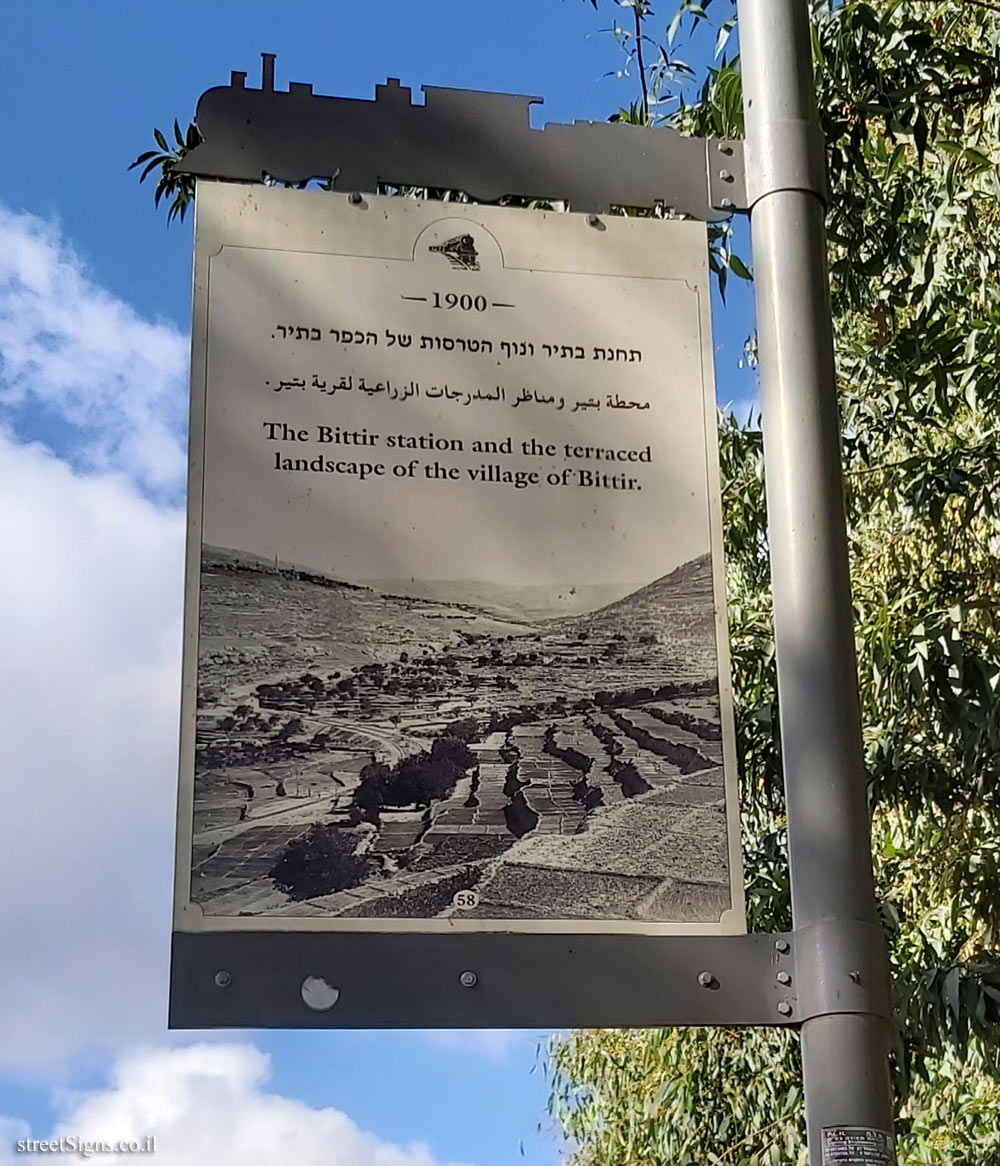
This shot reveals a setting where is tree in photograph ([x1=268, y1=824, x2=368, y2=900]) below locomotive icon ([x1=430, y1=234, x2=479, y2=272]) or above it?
below

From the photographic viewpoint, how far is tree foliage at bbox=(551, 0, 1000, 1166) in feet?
16.4

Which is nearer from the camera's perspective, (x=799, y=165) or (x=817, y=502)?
(x=817, y=502)

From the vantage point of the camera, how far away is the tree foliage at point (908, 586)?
4984 mm

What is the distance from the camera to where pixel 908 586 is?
636 centimetres

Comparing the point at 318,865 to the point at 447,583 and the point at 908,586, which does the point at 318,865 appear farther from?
the point at 908,586

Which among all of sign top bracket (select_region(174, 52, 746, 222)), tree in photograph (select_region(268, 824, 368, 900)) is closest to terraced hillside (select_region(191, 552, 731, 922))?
tree in photograph (select_region(268, 824, 368, 900))

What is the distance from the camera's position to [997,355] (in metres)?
5.67

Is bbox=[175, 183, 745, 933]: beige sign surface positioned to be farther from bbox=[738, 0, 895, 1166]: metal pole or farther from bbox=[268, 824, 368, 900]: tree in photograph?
bbox=[738, 0, 895, 1166]: metal pole

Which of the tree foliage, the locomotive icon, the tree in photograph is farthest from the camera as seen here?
the tree foliage

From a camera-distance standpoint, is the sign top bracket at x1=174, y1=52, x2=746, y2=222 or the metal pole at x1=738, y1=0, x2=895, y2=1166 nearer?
the metal pole at x1=738, y1=0, x2=895, y2=1166

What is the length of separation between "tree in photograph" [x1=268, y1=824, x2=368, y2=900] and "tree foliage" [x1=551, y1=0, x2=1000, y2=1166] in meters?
2.31

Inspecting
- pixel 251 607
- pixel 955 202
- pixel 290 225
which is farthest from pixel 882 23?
pixel 251 607

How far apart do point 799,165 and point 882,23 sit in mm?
2555

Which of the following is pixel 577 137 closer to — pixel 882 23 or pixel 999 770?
pixel 882 23
